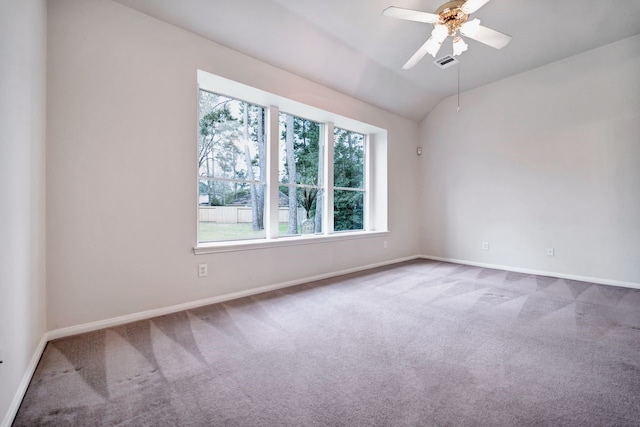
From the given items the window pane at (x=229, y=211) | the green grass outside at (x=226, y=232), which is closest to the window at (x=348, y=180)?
the green grass outside at (x=226, y=232)

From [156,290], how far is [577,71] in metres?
5.75

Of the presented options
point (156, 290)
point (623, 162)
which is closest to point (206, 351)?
point (156, 290)

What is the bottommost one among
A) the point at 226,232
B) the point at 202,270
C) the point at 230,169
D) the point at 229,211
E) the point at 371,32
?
the point at 202,270

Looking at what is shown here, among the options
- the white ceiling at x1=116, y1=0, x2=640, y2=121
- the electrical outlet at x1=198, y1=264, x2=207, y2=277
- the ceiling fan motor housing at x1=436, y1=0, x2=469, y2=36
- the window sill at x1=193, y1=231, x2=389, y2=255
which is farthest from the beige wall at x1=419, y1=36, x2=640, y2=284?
the electrical outlet at x1=198, y1=264, x2=207, y2=277

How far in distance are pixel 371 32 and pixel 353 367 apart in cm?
333

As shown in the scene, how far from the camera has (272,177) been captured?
138 inches

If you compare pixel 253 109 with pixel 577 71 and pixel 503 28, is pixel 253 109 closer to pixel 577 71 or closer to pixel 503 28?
pixel 503 28

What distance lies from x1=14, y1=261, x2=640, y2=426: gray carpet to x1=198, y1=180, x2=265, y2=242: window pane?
82 centimetres

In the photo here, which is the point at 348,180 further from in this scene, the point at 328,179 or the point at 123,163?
the point at 123,163

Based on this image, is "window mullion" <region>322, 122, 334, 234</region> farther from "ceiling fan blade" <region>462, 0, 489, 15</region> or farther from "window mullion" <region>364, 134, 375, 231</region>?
"ceiling fan blade" <region>462, 0, 489, 15</region>

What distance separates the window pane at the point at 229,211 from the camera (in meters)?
3.04

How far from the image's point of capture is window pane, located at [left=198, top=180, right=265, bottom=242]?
9.96 ft

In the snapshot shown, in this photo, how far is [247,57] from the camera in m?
3.03

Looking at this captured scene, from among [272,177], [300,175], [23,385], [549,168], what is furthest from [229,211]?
[549,168]
